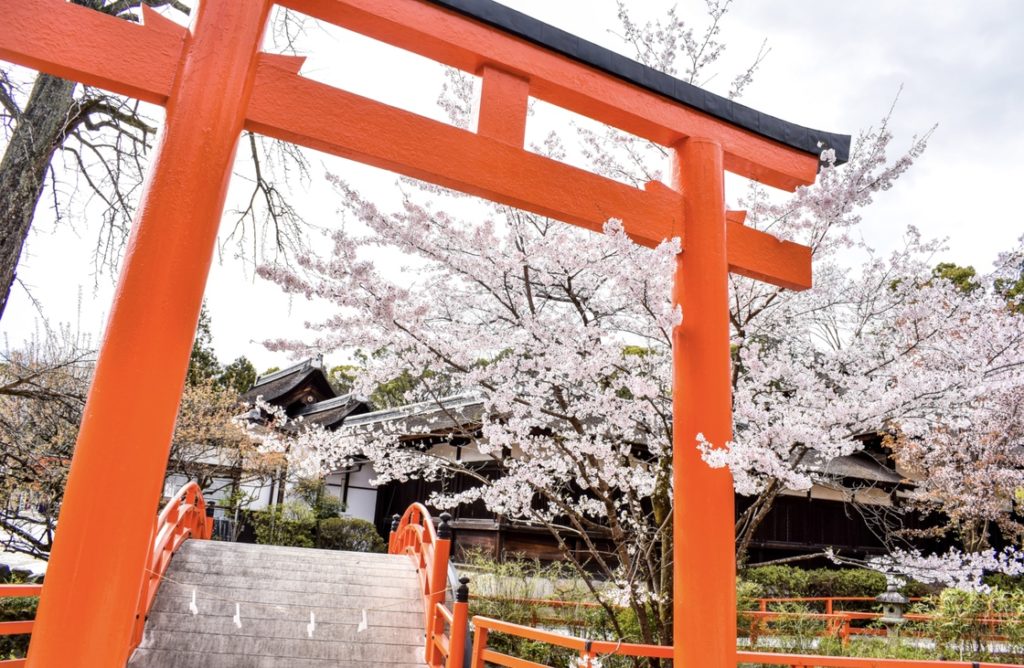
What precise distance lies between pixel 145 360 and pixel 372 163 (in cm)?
132

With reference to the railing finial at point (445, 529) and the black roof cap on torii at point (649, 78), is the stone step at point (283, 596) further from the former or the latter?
the black roof cap on torii at point (649, 78)

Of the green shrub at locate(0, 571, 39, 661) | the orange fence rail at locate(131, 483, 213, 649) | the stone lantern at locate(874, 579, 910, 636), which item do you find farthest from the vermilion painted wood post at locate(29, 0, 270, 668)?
the stone lantern at locate(874, 579, 910, 636)

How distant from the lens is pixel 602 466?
16.2ft

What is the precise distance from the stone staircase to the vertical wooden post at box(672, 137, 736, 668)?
3280 millimetres

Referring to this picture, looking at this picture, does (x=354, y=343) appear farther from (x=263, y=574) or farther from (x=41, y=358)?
(x=41, y=358)

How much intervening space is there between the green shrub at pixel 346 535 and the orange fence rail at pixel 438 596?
5.33m

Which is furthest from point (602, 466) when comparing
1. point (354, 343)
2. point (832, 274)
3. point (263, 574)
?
point (263, 574)

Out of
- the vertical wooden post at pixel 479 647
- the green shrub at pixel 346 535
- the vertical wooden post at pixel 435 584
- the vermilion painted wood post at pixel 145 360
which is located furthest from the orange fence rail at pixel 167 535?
the green shrub at pixel 346 535

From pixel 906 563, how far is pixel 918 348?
1528 millimetres

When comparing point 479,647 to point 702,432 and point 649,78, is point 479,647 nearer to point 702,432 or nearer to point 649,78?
point 702,432

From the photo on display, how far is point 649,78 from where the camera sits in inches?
144

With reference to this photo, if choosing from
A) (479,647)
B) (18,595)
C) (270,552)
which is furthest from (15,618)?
(479,647)

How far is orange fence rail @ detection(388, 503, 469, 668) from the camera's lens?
4.46 meters

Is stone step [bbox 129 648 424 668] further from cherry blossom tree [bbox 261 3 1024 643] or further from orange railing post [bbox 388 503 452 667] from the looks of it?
cherry blossom tree [bbox 261 3 1024 643]
